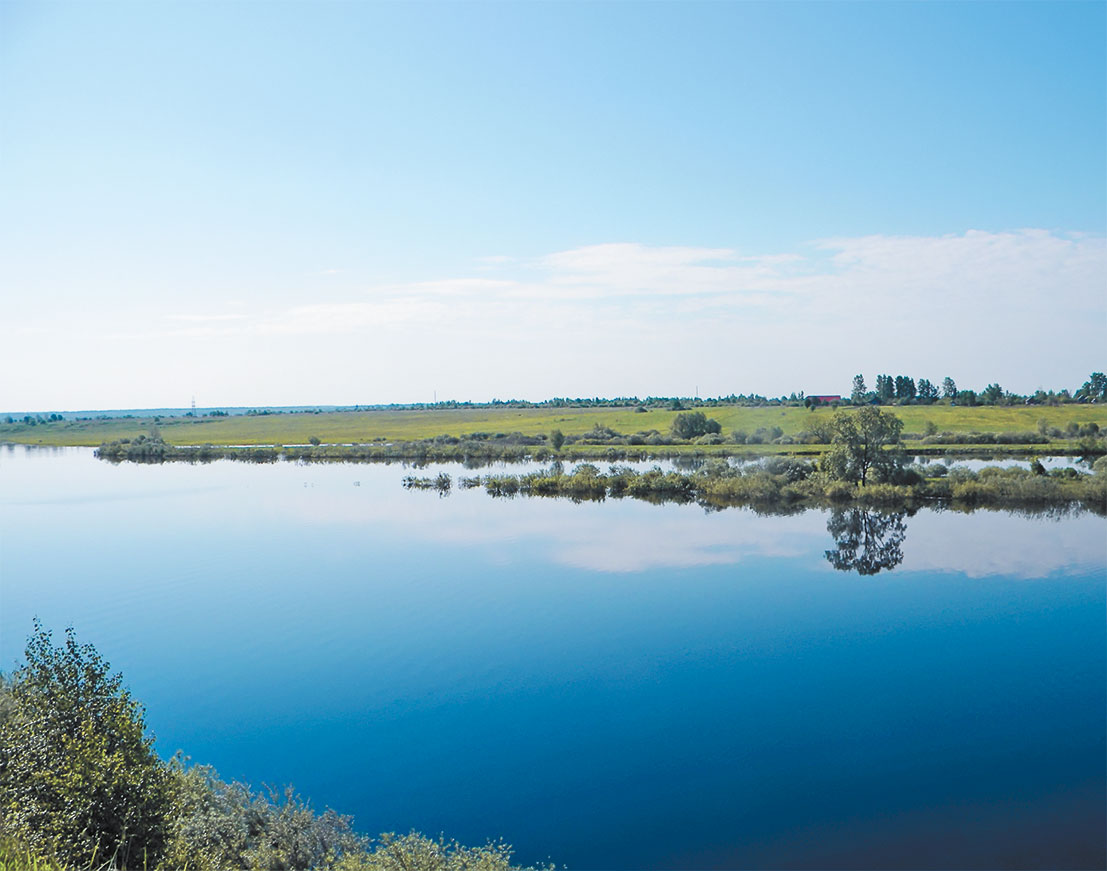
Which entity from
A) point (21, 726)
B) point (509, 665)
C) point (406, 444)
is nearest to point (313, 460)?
point (406, 444)

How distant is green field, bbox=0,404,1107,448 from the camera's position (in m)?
75.2

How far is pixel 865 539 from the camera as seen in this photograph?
35.0m

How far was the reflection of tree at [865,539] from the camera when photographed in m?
30.9

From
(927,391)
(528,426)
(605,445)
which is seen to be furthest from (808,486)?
(927,391)

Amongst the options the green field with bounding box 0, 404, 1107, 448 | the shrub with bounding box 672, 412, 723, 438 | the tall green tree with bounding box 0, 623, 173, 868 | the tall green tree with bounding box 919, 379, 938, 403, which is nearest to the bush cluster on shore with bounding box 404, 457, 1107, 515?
the shrub with bounding box 672, 412, 723, 438

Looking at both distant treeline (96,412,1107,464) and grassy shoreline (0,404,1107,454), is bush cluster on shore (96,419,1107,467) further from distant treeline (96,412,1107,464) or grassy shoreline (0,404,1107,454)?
grassy shoreline (0,404,1107,454)

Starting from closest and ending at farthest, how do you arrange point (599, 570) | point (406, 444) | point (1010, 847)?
point (1010, 847)
point (599, 570)
point (406, 444)

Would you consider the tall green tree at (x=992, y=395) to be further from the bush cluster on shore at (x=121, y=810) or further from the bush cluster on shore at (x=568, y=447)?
the bush cluster on shore at (x=121, y=810)

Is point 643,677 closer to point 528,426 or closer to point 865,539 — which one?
point 865,539

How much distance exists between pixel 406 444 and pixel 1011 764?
230 feet

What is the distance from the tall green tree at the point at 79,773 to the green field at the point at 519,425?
226ft

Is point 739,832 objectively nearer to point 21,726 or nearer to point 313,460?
point 21,726

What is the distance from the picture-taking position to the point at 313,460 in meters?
72.9

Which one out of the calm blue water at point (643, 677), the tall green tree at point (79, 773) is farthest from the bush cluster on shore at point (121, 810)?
the calm blue water at point (643, 677)
